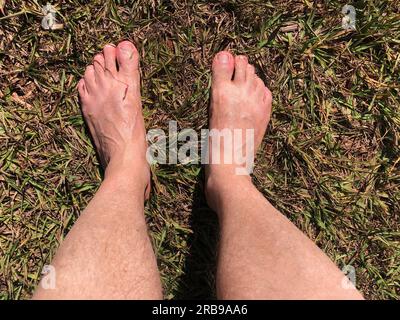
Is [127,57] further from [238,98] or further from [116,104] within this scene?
[238,98]

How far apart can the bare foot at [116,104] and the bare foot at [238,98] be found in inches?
12.5

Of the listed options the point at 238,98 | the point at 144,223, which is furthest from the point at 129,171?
the point at 238,98

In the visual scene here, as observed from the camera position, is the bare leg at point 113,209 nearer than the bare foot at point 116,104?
Yes

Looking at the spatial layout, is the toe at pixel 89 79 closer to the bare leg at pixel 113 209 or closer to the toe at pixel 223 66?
the bare leg at pixel 113 209

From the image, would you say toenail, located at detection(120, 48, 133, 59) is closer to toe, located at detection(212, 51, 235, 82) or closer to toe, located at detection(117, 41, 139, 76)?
toe, located at detection(117, 41, 139, 76)

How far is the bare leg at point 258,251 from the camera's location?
Result: 4.15 feet

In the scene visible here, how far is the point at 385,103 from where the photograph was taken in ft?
6.21

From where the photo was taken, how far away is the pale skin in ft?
4.19

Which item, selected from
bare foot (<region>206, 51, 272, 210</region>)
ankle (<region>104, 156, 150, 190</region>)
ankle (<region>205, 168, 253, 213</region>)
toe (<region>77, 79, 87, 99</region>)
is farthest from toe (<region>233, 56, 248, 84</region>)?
toe (<region>77, 79, 87, 99</region>)

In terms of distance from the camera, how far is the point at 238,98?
6.33 feet

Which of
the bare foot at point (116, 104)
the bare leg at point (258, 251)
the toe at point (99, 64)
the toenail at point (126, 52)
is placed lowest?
the bare leg at point (258, 251)

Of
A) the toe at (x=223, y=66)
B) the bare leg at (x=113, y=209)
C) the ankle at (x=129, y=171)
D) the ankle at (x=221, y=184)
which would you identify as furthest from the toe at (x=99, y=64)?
the ankle at (x=221, y=184)
